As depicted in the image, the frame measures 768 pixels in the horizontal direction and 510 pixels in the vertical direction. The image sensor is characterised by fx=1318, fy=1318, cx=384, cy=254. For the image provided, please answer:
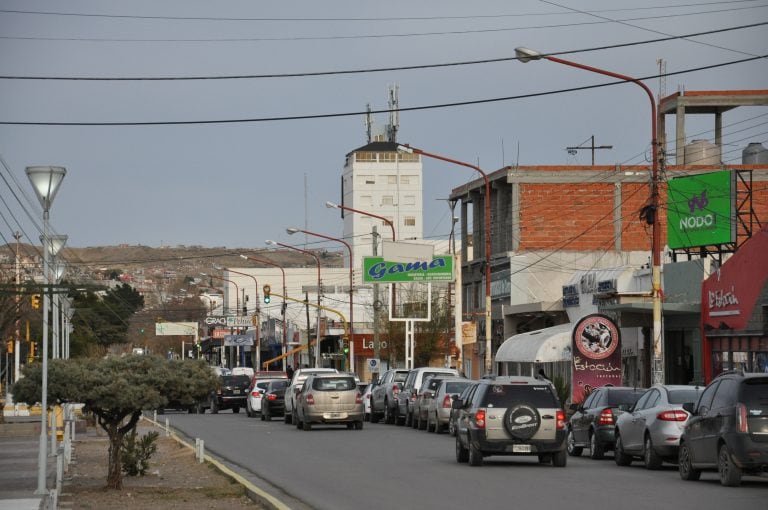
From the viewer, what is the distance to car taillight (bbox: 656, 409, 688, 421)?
2289 centimetres

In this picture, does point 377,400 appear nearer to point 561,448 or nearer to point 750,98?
point 561,448

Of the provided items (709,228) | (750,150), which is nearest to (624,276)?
(709,228)

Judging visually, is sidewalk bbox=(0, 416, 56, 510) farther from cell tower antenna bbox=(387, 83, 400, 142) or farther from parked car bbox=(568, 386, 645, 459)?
cell tower antenna bbox=(387, 83, 400, 142)

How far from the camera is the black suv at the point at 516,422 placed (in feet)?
78.0

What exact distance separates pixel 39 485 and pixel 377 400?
29280 millimetres

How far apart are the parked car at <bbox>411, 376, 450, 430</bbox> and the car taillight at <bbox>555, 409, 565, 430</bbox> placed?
51.4 ft

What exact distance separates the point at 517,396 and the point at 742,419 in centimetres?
634

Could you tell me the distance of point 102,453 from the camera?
2934 centimetres

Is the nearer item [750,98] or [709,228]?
[709,228]

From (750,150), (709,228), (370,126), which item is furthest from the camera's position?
(370,126)

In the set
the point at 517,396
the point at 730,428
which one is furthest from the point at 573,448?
the point at 730,428

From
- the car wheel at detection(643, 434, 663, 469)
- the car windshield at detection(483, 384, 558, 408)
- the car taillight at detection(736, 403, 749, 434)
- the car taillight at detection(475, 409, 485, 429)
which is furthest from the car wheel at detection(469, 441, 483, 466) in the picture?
the car taillight at detection(736, 403, 749, 434)

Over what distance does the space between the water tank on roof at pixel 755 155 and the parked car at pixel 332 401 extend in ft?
117

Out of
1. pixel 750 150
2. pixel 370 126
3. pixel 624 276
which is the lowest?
pixel 624 276
